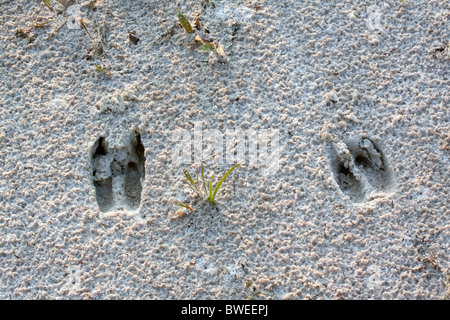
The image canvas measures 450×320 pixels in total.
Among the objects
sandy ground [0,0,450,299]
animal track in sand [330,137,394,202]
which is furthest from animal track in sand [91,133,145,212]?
animal track in sand [330,137,394,202]

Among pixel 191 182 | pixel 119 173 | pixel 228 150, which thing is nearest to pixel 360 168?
pixel 228 150

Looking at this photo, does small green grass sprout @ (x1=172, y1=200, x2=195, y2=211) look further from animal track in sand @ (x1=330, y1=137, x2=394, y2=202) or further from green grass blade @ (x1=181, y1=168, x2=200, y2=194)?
animal track in sand @ (x1=330, y1=137, x2=394, y2=202)

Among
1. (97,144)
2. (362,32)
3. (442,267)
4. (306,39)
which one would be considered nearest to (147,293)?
(97,144)

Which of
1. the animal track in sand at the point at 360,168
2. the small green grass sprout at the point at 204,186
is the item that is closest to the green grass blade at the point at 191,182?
the small green grass sprout at the point at 204,186

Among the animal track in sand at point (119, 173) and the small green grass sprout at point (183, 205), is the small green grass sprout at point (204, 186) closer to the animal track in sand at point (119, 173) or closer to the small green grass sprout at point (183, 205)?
the small green grass sprout at point (183, 205)

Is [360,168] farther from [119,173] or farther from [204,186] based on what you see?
[119,173]

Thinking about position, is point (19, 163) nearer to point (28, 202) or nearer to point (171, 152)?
point (28, 202)

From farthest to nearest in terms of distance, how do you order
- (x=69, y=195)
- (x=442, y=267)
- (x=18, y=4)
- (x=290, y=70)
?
(x=18, y=4)
(x=290, y=70)
(x=69, y=195)
(x=442, y=267)
